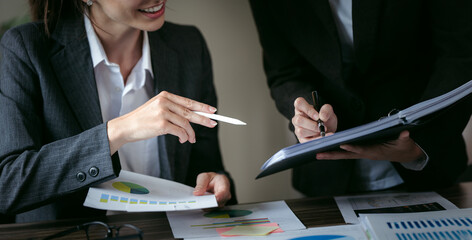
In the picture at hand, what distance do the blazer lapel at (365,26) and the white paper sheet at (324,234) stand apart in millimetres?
534

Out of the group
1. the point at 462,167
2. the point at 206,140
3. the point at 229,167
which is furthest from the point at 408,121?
the point at 229,167

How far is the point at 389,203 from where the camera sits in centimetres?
109

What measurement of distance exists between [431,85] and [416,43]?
0.19 metres

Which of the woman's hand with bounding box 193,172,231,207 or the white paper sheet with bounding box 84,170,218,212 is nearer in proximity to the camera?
the white paper sheet with bounding box 84,170,218,212

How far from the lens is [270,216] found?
1019 mm

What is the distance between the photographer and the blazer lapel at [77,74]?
1.21 m

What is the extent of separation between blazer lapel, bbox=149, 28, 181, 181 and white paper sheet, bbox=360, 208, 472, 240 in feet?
1.96

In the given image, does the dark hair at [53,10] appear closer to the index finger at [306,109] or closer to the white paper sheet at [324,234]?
the index finger at [306,109]

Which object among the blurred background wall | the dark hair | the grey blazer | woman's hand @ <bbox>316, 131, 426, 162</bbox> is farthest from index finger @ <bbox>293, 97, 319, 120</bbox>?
the blurred background wall

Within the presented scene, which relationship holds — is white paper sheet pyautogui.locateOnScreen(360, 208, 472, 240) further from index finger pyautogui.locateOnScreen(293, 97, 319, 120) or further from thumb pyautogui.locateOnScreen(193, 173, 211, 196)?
thumb pyautogui.locateOnScreen(193, 173, 211, 196)

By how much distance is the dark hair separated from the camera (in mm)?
1262

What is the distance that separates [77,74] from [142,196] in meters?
0.43

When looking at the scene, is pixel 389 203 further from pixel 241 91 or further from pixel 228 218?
pixel 241 91

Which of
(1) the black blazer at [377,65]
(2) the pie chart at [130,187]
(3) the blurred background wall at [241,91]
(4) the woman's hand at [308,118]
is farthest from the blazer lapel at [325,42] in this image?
(3) the blurred background wall at [241,91]
